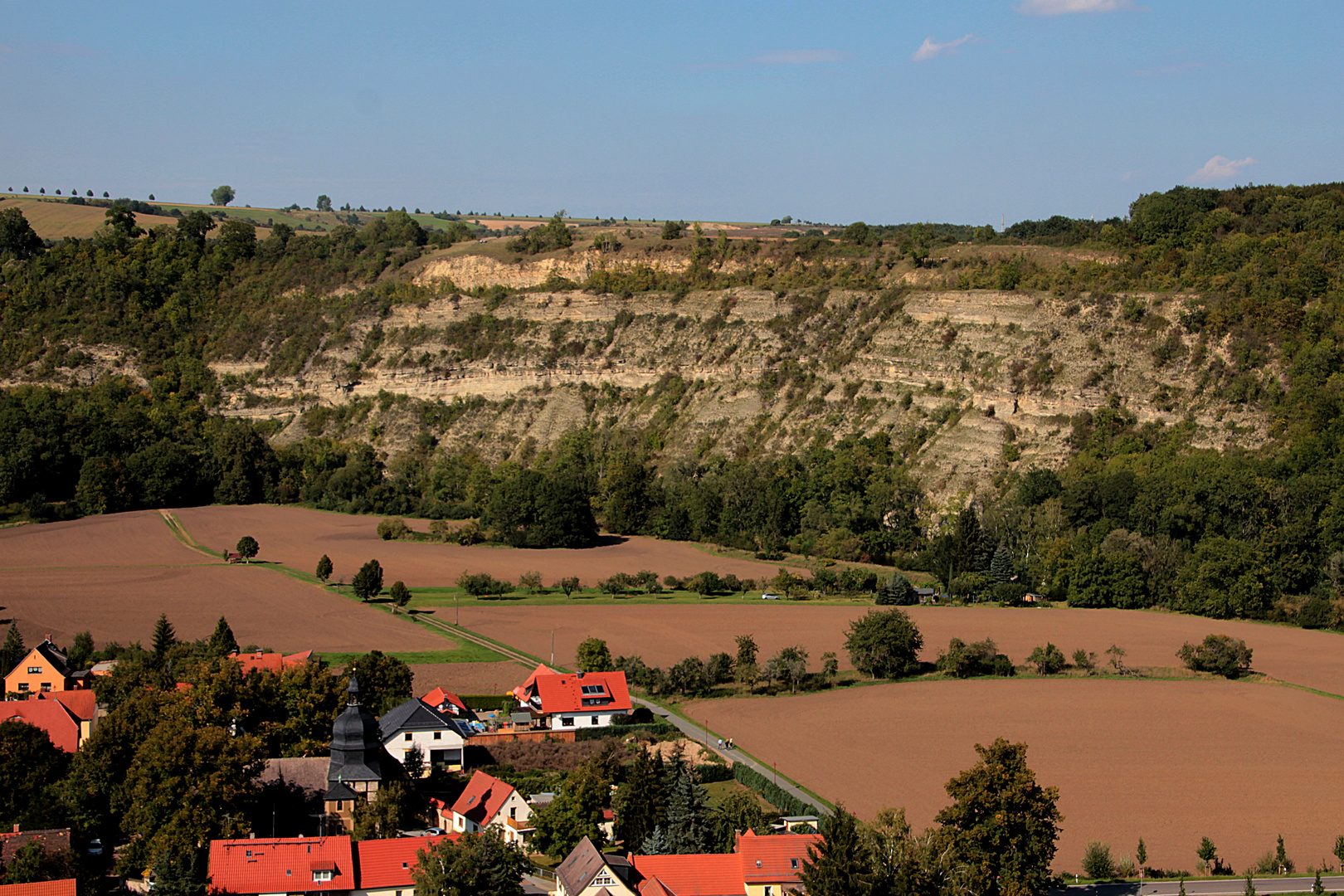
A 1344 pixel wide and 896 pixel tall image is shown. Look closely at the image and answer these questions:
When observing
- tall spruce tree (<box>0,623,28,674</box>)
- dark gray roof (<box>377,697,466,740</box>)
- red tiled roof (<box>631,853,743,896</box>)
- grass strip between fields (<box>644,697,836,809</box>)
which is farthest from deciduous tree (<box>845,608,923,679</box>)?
tall spruce tree (<box>0,623,28,674</box>)

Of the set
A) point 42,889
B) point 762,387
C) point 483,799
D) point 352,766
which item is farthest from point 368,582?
point 762,387

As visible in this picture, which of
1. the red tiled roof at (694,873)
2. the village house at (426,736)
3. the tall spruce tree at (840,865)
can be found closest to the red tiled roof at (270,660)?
the village house at (426,736)

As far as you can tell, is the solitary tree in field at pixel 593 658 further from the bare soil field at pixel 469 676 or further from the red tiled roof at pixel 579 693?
the red tiled roof at pixel 579 693

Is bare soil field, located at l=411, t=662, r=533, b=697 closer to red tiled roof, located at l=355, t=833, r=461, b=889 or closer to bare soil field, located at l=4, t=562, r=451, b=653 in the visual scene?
bare soil field, located at l=4, t=562, r=451, b=653

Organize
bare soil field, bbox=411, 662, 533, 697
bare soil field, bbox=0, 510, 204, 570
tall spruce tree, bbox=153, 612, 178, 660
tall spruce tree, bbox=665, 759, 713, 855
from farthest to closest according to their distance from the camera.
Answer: bare soil field, bbox=0, 510, 204, 570 → tall spruce tree, bbox=153, 612, 178, 660 → bare soil field, bbox=411, 662, 533, 697 → tall spruce tree, bbox=665, 759, 713, 855

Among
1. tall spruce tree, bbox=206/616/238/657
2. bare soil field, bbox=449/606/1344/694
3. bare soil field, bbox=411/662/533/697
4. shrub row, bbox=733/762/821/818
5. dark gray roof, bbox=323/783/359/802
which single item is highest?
tall spruce tree, bbox=206/616/238/657

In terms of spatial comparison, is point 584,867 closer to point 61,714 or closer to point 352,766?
point 352,766
